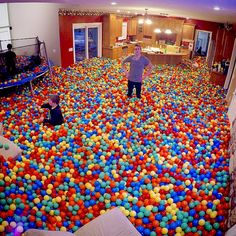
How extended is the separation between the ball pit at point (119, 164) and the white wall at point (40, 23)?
330cm

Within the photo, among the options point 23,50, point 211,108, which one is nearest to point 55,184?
point 211,108

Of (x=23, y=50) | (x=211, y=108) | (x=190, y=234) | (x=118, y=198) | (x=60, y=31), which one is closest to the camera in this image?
(x=190, y=234)

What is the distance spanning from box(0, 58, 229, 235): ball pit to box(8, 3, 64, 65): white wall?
3.30 meters

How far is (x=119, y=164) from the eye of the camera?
12.4ft

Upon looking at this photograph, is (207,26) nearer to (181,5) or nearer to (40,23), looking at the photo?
(40,23)

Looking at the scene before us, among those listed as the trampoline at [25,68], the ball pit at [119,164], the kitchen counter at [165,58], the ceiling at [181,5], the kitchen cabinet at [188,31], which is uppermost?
the ceiling at [181,5]

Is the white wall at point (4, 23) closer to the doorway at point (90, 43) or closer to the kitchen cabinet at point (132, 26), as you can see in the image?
the doorway at point (90, 43)

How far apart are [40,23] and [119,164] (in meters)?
7.79

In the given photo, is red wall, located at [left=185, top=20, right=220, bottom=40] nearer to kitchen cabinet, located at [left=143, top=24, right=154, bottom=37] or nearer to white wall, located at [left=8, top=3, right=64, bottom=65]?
kitchen cabinet, located at [left=143, top=24, right=154, bottom=37]

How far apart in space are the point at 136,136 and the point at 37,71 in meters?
4.06

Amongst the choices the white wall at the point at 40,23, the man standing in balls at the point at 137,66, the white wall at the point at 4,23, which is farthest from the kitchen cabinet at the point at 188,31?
the white wall at the point at 4,23

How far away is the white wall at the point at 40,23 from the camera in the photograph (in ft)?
29.0

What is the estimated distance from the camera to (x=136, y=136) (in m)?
4.57

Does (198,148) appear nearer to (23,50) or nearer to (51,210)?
(51,210)
